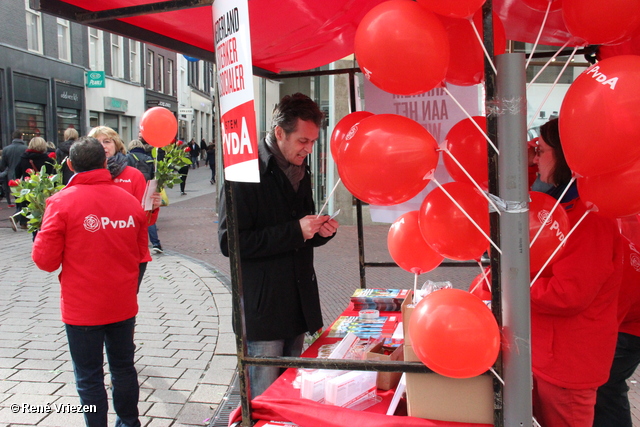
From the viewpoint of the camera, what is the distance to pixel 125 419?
322cm

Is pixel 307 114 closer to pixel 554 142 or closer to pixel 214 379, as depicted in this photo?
pixel 554 142

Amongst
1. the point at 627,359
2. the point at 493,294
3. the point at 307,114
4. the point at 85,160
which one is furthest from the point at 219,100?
the point at 627,359

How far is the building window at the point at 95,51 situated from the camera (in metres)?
24.0

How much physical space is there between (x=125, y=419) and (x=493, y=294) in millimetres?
2515

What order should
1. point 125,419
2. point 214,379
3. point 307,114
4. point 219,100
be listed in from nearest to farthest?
point 219,100 → point 307,114 → point 125,419 → point 214,379

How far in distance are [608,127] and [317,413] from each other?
1333 mm

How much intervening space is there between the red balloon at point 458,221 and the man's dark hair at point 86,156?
211 cm

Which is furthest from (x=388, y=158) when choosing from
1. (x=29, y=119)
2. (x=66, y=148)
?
(x=29, y=119)

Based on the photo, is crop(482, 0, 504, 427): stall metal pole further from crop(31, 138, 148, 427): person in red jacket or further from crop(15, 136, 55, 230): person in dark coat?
crop(15, 136, 55, 230): person in dark coat

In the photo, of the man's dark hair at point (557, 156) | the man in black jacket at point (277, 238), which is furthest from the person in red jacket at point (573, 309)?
the man in black jacket at point (277, 238)

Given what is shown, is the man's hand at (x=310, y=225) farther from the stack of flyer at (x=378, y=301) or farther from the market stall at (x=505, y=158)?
the stack of flyer at (x=378, y=301)

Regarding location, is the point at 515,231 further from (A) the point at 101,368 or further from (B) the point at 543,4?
(A) the point at 101,368

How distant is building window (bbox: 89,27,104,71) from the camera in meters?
24.0

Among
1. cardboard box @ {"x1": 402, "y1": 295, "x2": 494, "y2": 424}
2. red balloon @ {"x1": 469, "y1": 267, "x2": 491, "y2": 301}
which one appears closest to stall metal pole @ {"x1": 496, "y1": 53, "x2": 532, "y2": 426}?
cardboard box @ {"x1": 402, "y1": 295, "x2": 494, "y2": 424}
